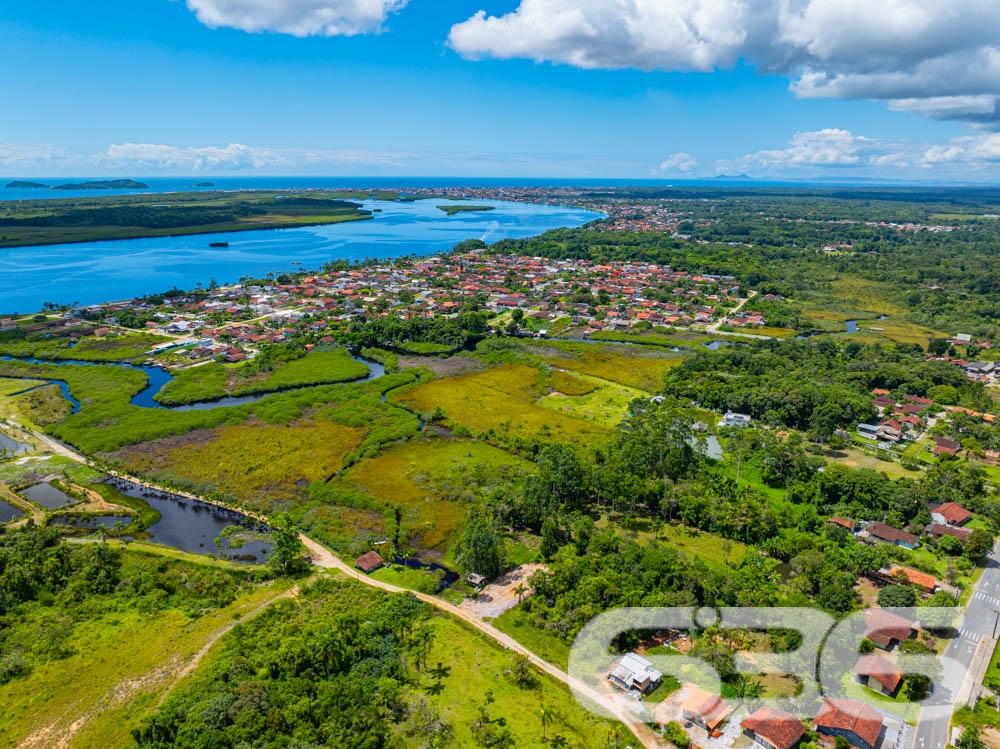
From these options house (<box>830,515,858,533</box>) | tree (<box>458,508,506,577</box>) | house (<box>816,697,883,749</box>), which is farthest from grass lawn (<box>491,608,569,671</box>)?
house (<box>830,515,858,533</box>)

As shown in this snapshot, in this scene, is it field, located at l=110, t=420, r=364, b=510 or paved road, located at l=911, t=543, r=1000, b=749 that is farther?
field, located at l=110, t=420, r=364, b=510

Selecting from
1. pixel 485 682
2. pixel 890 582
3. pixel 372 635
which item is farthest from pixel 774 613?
pixel 372 635

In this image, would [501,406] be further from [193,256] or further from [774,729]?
[193,256]

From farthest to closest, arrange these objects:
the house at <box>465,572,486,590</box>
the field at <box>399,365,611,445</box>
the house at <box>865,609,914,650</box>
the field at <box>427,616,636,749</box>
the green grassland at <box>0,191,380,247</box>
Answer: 1. the green grassland at <box>0,191,380,247</box>
2. the field at <box>399,365,611,445</box>
3. the house at <box>465,572,486,590</box>
4. the house at <box>865,609,914,650</box>
5. the field at <box>427,616,636,749</box>

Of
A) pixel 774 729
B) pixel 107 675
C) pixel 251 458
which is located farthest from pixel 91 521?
pixel 774 729

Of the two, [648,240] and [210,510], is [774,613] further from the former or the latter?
[648,240]

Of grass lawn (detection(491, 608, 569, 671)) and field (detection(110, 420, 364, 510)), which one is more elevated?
field (detection(110, 420, 364, 510))

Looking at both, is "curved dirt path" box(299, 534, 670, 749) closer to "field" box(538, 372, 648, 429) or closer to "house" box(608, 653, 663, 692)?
"house" box(608, 653, 663, 692)
